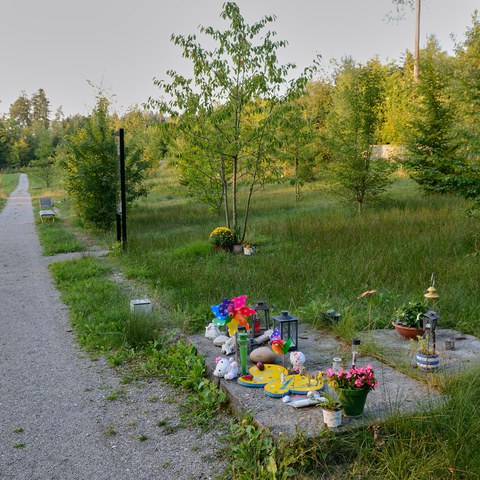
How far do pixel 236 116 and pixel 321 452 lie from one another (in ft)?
29.6

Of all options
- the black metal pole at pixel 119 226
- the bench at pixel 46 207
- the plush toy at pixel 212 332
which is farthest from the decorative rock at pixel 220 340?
the bench at pixel 46 207

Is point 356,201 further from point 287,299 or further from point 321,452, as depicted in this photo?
point 321,452

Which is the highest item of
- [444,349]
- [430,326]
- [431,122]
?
[431,122]

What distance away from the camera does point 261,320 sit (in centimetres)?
561

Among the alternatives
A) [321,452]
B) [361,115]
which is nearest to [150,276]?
[321,452]

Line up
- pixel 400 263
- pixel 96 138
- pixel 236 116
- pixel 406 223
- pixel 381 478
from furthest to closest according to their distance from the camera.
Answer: pixel 96 138, pixel 406 223, pixel 236 116, pixel 400 263, pixel 381 478

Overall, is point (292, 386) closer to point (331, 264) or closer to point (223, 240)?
point (331, 264)

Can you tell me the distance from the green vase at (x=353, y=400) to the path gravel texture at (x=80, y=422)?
0.92m

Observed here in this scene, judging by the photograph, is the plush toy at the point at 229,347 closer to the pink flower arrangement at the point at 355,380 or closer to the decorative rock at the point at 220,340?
the decorative rock at the point at 220,340

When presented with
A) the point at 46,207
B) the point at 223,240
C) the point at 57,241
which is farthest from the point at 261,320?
the point at 46,207

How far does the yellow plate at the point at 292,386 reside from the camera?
3.79m

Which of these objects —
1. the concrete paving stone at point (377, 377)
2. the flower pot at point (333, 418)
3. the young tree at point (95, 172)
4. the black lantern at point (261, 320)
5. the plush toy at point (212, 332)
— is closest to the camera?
the flower pot at point (333, 418)

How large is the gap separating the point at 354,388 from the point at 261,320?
2.35 meters

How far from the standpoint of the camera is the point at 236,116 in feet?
36.4
